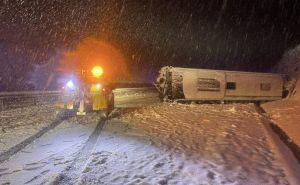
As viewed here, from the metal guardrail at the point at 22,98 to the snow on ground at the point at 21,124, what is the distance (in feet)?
6.90

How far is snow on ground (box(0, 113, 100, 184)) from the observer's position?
8.23m

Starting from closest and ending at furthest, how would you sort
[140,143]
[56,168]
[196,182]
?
[196,182] → [56,168] → [140,143]

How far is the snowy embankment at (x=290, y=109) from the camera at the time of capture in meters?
13.6

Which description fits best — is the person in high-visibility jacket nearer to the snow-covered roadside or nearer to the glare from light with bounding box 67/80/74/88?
the glare from light with bounding box 67/80/74/88

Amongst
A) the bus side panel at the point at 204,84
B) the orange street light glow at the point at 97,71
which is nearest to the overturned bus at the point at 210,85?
the bus side panel at the point at 204,84

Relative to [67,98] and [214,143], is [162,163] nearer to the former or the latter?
[214,143]

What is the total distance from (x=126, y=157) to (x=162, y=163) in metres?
1.25

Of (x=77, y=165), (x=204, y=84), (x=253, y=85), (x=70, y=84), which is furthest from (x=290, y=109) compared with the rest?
(x=77, y=165)

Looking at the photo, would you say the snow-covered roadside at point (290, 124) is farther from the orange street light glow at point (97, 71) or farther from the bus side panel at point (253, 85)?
the orange street light glow at point (97, 71)

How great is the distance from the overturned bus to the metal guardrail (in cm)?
845

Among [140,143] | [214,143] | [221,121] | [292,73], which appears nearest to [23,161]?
[140,143]

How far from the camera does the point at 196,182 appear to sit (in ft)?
25.7

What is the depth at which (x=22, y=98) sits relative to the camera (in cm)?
2306

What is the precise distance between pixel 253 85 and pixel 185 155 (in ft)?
64.8
